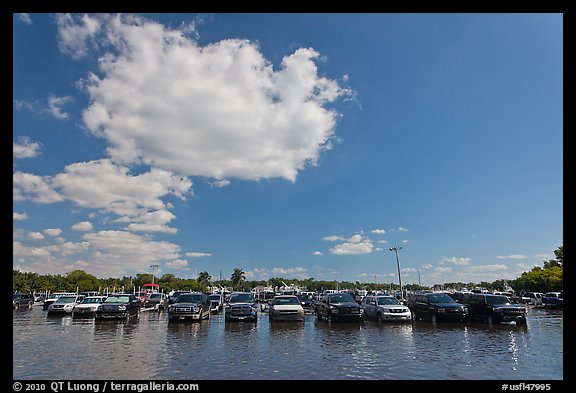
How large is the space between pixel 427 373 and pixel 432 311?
1431 centimetres

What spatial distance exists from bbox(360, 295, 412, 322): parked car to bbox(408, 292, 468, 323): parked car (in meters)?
1.24

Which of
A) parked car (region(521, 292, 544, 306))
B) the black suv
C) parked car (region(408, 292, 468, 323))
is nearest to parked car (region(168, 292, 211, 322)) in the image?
parked car (region(408, 292, 468, 323))

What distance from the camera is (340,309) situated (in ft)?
72.7

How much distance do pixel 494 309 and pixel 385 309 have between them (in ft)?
20.2

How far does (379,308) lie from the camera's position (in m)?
23.4

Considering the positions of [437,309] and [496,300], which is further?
[496,300]

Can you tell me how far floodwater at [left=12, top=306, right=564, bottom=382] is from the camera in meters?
9.74

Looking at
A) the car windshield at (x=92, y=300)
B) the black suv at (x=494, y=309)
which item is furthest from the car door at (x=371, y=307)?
the car windshield at (x=92, y=300)

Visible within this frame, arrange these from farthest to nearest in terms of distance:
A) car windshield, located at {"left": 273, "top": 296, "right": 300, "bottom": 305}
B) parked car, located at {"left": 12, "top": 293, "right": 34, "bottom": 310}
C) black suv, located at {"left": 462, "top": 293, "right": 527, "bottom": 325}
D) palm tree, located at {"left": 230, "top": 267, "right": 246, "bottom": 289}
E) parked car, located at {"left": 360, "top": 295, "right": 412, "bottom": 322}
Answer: palm tree, located at {"left": 230, "top": 267, "right": 246, "bottom": 289}, parked car, located at {"left": 12, "top": 293, "right": 34, "bottom": 310}, car windshield, located at {"left": 273, "top": 296, "right": 300, "bottom": 305}, parked car, located at {"left": 360, "top": 295, "right": 412, "bottom": 322}, black suv, located at {"left": 462, "top": 293, "right": 527, "bottom": 325}

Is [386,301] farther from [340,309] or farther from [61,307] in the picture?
[61,307]

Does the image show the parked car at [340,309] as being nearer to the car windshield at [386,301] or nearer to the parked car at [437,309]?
the car windshield at [386,301]

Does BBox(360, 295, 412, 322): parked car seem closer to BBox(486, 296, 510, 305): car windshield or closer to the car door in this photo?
the car door

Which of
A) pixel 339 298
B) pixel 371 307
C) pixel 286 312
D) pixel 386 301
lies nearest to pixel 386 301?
pixel 386 301
